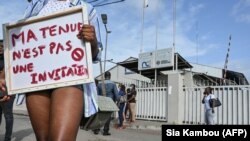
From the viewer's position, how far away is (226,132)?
17.7 ft

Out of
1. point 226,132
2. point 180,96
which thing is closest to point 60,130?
point 226,132

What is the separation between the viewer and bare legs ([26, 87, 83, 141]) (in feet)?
9.80

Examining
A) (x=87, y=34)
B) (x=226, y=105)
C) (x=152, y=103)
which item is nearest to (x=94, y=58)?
(x=87, y=34)

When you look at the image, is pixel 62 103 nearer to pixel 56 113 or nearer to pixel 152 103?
pixel 56 113

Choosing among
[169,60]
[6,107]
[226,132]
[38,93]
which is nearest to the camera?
[38,93]

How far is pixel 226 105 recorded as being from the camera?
17.1 m

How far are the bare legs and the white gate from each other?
1686 centimetres

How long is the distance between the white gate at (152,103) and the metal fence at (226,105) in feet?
5.02

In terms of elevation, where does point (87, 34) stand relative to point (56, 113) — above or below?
above

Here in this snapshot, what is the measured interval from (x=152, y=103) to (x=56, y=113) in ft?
58.3

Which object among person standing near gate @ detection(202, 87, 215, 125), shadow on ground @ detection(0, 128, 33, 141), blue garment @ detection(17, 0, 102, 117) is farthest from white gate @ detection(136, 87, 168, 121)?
blue garment @ detection(17, 0, 102, 117)

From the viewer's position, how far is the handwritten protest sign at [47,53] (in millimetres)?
3230

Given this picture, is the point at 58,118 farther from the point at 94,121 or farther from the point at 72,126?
the point at 94,121

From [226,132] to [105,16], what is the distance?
14328 millimetres
